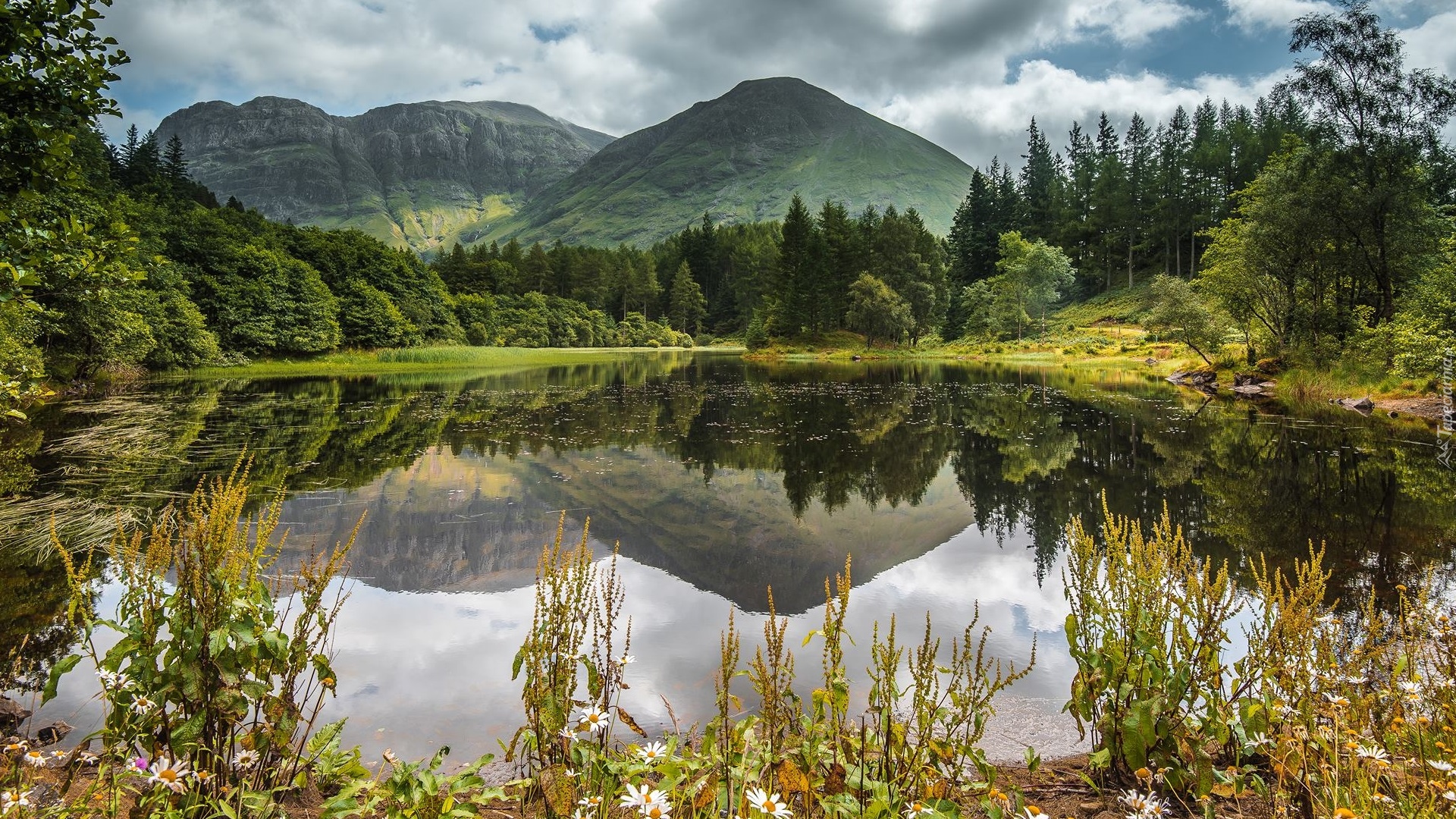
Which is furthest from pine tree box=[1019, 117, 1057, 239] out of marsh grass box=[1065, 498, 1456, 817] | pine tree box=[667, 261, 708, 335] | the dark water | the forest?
marsh grass box=[1065, 498, 1456, 817]

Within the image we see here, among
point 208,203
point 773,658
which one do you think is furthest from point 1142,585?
point 208,203

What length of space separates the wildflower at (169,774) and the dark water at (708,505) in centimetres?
130

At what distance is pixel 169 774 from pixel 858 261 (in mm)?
71343

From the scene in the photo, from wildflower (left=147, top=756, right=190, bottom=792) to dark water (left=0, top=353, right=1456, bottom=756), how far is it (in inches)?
51.2

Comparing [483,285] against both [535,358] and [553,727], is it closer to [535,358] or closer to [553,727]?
[535,358]

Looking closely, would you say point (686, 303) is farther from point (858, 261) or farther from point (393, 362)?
point (393, 362)

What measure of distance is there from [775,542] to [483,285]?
264ft

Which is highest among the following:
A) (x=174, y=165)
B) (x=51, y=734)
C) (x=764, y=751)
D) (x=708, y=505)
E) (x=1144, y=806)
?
(x=174, y=165)

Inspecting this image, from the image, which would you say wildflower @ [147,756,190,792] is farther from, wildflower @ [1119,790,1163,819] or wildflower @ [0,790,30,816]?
wildflower @ [1119,790,1163,819]

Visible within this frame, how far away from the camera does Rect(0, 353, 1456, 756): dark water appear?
5.37 meters

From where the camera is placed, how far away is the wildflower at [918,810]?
2.52 meters

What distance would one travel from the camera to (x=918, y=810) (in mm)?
2586

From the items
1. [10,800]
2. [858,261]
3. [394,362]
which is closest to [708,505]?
[10,800]

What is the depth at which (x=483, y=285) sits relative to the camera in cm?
8088
